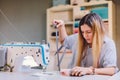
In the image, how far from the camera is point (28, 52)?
1.77 m

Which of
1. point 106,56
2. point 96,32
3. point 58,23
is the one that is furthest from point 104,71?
point 58,23

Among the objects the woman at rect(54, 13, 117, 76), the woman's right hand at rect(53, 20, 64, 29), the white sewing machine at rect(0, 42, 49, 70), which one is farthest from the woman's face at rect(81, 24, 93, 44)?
the white sewing machine at rect(0, 42, 49, 70)

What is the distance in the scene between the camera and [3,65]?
1803 millimetres

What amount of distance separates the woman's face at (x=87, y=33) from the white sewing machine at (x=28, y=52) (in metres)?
0.34

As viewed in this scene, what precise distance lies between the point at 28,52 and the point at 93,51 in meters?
0.54

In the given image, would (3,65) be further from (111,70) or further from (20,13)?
(20,13)

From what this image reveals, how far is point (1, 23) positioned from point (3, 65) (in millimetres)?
2588

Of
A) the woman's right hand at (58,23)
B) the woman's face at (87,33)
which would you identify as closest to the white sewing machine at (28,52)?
the woman's right hand at (58,23)

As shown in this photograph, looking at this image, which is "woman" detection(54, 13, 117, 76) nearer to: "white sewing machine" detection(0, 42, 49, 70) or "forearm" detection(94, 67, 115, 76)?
"forearm" detection(94, 67, 115, 76)

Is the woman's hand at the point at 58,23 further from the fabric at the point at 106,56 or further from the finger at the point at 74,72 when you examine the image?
the finger at the point at 74,72

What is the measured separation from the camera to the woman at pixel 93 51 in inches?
58.9

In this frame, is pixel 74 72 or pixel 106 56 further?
pixel 106 56

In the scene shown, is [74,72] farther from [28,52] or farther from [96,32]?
[28,52]

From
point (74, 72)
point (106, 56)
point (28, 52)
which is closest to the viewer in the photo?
point (74, 72)
